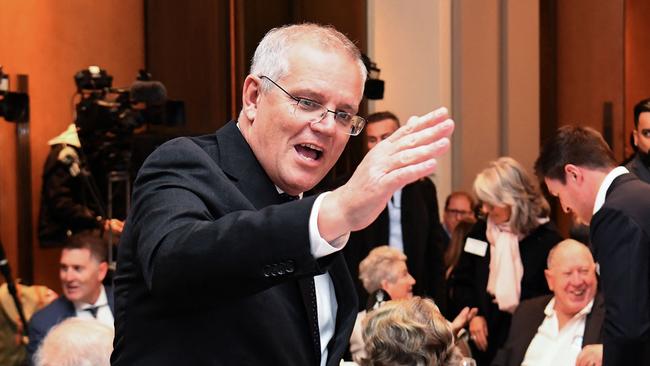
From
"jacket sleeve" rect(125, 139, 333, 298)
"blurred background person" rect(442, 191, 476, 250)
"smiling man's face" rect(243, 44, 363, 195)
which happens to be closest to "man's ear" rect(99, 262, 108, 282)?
"blurred background person" rect(442, 191, 476, 250)

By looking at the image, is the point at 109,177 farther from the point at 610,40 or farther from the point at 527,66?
the point at 610,40

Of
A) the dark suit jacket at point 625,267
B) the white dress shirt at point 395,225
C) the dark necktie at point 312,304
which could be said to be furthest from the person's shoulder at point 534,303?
the dark necktie at point 312,304

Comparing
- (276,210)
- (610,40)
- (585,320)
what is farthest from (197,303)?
(610,40)

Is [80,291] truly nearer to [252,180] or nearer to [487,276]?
[487,276]

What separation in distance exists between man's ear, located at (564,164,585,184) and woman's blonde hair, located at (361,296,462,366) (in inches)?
27.4

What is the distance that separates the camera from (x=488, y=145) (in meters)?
7.31

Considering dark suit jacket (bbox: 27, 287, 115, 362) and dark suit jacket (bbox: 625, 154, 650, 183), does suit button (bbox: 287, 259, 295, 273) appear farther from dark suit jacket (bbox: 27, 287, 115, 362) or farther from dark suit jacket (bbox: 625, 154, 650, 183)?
dark suit jacket (bbox: 625, 154, 650, 183)

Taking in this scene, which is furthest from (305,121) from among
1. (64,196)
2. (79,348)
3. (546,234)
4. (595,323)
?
(64,196)

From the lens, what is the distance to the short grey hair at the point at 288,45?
59.4 inches

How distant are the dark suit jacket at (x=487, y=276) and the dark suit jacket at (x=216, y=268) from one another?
3278 millimetres

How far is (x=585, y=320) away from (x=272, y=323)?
2894mm

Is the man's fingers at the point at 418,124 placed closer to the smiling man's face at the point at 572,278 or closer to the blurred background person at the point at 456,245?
the smiling man's face at the point at 572,278

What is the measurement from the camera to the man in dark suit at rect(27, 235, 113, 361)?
4344 mm

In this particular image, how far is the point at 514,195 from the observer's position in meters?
4.88
